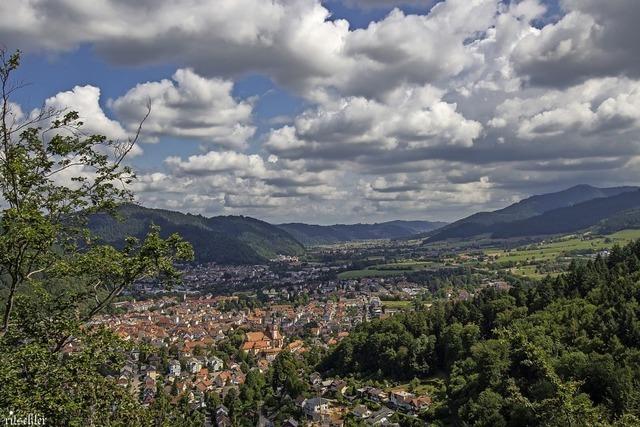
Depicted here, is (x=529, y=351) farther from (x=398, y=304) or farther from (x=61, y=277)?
(x=398, y=304)

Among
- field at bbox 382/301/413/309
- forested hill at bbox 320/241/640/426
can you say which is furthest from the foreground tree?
field at bbox 382/301/413/309

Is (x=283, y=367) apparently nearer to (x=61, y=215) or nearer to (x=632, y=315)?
(x=632, y=315)

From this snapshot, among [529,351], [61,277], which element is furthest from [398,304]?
[61,277]

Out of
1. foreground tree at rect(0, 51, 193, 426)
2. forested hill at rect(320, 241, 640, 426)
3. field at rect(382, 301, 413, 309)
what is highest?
foreground tree at rect(0, 51, 193, 426)

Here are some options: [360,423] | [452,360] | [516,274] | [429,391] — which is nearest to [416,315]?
[452,360]

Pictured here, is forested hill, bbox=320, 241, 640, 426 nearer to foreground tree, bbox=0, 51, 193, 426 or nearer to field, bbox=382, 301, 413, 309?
foreground tree, bbox=0, 51, 193, 426

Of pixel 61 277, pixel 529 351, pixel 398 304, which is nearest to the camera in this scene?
pixel 61 277

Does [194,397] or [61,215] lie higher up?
[61,215]

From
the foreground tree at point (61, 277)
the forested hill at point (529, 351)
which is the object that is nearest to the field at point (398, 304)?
the forested hill at point (529, 351)

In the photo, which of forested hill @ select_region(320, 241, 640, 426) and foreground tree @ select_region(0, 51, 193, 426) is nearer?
foreground tree @ select_region(0, 51, 193, 426)
